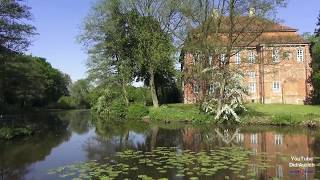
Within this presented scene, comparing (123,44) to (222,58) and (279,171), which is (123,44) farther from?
(279,171)

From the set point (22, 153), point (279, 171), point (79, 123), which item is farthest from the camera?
point (79, 123)

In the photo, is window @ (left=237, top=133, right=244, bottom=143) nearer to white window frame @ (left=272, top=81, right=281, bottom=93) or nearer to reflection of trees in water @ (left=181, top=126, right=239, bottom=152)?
reflection of trees in water @ (left=181, top=126, right=239, bottom=152)

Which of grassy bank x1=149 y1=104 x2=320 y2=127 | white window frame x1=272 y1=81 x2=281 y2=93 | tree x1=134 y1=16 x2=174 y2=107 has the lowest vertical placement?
grassy bank x1=149 y1=104 x2=320 y2=127

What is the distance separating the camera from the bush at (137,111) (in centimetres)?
4828

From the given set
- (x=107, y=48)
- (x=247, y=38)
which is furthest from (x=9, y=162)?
(x=107, y=48)

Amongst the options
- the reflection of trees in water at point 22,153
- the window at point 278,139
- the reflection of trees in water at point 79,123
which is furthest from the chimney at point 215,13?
the reflection of trees in water at point 22,153

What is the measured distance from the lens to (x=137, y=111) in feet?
159

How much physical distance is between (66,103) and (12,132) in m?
75.0

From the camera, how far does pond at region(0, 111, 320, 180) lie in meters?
15.0

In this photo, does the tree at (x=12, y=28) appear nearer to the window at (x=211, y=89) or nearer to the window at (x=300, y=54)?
the window at (x=211, y=89)

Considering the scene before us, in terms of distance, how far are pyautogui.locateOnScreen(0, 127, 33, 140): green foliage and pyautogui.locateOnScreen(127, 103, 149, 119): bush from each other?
1855 cm

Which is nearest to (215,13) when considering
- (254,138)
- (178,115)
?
(178,115)

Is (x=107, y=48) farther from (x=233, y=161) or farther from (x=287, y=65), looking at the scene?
(x=233, y=161)

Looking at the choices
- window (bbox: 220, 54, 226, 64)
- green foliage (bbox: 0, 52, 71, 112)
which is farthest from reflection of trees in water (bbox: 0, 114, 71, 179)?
green foliage (bbox: 0, 52, 71, 112)
